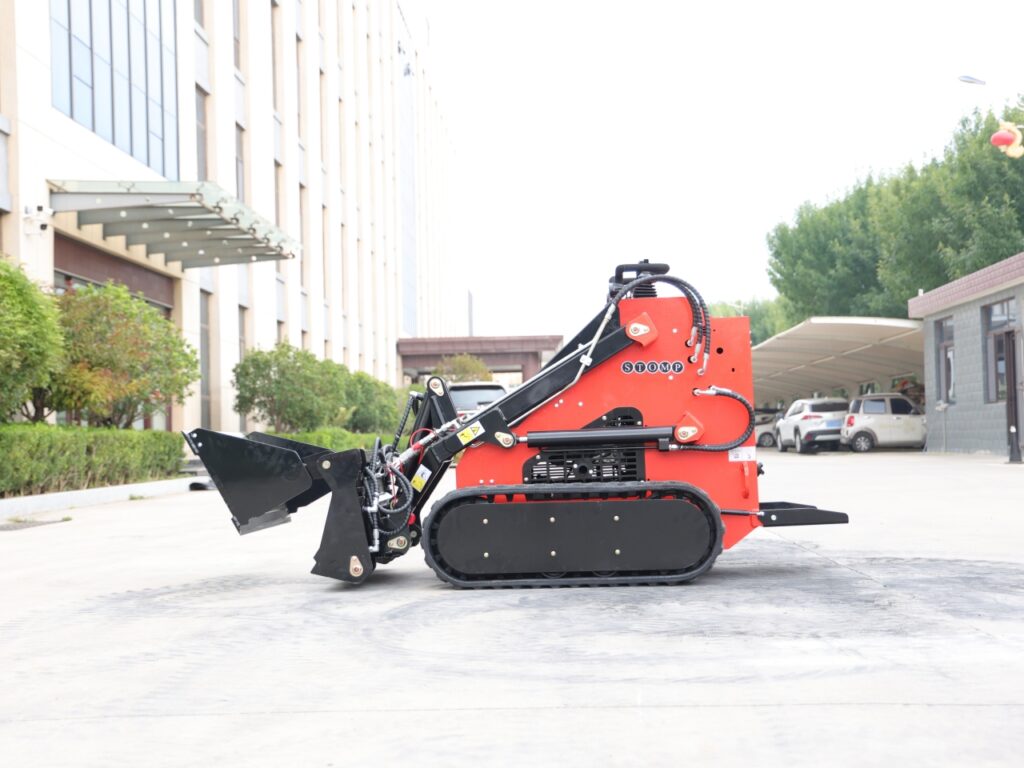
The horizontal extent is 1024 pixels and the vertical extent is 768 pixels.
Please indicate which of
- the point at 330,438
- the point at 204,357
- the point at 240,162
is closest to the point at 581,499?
the point at 330,438

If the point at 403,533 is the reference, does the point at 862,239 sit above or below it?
above

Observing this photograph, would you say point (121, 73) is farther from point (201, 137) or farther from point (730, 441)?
point (730, 441)

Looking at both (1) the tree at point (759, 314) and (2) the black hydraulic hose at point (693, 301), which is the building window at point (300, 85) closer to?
(2) the black hydraulic hose at point (693, 301)

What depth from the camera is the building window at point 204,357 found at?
28.1 metres

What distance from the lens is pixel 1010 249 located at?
138 feet

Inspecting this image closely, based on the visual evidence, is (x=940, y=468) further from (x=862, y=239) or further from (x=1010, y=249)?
(x=862, y=239)

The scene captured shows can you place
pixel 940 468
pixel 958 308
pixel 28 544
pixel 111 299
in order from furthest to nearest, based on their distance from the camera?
pixel 958 308
pixel 940 468
pixel 111 299
pixel 28 544

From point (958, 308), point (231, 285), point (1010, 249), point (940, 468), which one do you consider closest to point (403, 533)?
point (940, 468)

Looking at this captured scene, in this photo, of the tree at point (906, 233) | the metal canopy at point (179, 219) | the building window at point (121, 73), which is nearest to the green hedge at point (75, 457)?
the metal canopy at point (179, 219)

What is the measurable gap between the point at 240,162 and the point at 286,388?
7713mm

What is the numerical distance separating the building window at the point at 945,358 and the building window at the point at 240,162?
20.3 metres

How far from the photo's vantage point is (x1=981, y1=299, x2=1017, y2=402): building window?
27.0m

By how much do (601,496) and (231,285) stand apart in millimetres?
24509

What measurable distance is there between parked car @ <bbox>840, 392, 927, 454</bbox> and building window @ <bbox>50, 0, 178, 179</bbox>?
2152 cm
